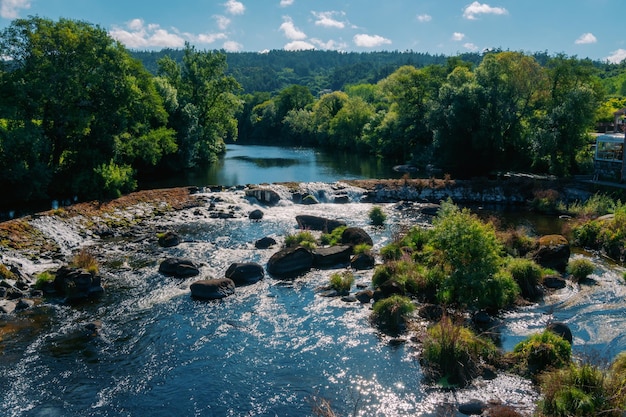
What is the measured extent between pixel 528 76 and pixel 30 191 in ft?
171

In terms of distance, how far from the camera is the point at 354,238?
3225 cm

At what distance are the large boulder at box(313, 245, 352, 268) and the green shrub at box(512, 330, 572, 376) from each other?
13.4 m

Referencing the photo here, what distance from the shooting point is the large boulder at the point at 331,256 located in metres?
29.6

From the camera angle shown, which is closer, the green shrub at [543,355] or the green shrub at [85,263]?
the green shrub at [543,355]

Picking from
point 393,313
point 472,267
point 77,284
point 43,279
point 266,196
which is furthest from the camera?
A: point 266,196

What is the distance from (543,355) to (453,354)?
10.2 feet

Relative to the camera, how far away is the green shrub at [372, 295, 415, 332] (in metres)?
21.2

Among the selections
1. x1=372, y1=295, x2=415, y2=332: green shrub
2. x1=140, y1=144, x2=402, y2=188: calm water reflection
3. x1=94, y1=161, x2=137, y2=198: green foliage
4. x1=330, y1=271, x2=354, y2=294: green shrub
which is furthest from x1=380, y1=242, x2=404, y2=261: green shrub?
x1=140, y1=144, x2=402, y2=188: calm water reflection

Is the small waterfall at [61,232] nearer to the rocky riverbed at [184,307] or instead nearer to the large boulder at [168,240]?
the rocky riverbed at [184,307]

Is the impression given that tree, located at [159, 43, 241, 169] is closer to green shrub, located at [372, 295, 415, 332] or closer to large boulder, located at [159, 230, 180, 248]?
large boulder, located at [159, 230, 180, 248]

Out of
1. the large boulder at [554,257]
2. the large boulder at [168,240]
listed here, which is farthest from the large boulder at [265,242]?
the large boulder at [554,257]

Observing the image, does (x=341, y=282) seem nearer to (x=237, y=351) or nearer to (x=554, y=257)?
(x=237, y=351)

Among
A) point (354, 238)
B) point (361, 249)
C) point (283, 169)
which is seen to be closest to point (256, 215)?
point (354, 238)

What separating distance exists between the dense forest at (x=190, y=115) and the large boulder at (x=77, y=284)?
48.2ft
